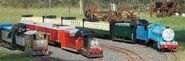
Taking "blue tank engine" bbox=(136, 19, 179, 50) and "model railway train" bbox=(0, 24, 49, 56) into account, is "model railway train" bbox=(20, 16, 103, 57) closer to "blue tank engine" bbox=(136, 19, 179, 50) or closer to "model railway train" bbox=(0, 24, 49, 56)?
"model railway train" bbox=(0, 24, 49, 56)

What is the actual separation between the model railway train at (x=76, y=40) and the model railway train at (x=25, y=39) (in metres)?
1.87

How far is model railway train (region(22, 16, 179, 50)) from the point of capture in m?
26.8

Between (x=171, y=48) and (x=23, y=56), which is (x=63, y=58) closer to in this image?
(x=23, y=56)

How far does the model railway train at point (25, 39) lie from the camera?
2497 centimetres

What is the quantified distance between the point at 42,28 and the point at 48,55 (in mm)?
8316

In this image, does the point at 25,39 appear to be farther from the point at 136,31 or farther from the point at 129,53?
the point at 136,31

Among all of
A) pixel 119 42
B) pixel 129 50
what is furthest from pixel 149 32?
pixel 119 42

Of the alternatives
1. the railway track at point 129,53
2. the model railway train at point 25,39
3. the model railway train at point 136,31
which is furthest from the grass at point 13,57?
the model railway train at point 136,31

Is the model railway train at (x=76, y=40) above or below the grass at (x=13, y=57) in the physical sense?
above

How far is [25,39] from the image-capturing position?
86.3 feet

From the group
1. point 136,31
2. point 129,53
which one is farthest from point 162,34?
point 136,31

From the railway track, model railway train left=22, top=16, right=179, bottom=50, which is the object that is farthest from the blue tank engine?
the railway track

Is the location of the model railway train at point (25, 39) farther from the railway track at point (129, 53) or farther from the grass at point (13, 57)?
the railway track at point (129, 53)

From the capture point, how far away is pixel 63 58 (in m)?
23.7
